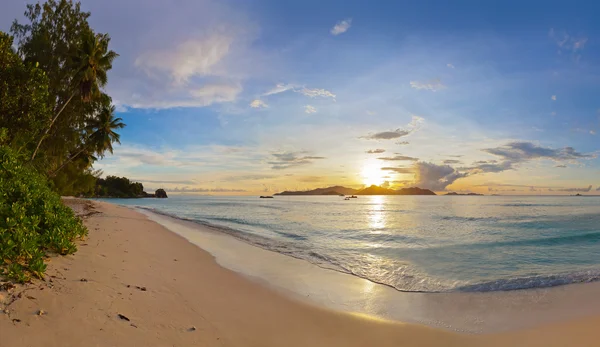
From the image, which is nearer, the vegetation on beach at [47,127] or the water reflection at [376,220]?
the vegetation on beach at [47,127]

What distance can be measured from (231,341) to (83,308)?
2488 millimetres

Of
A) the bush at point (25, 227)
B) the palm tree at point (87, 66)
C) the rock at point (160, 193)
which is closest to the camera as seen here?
the bush at point (25, 227)

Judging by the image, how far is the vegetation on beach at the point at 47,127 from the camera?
19.9 feet

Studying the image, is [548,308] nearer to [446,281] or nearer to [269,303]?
[446,281]

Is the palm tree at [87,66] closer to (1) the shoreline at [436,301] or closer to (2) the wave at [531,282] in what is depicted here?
(1) the shoreline at [436,301]

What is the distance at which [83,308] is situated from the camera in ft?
16.7

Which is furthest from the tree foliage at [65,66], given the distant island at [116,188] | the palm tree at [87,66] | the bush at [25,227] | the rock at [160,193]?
the rock at [160,193]

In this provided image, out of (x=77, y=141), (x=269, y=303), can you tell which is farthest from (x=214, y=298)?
(x=77, y=141)

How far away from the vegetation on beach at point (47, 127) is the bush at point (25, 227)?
0.05ft

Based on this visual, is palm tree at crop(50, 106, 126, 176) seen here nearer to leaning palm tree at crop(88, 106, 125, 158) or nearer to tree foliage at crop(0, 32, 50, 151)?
leaning palm tree at crop(88, 106, 125, 158)

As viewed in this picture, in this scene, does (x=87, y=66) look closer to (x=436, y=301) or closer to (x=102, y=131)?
(x=102, y=131)

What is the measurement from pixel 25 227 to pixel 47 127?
18.2 metres

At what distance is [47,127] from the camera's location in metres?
20.0

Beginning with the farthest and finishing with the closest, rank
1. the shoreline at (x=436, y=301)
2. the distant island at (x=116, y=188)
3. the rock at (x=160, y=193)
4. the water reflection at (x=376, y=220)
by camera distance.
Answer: the rock at (x=160, y=193) < the distant island at (x=116, y=188) < the water reflection at (x=376, y=220) < the shoreline at (x=436, y=301)
